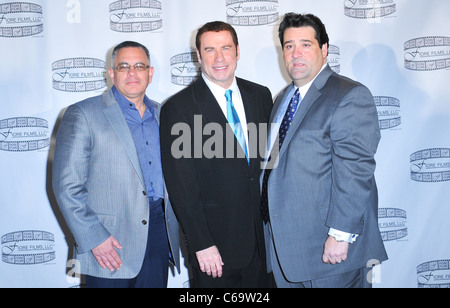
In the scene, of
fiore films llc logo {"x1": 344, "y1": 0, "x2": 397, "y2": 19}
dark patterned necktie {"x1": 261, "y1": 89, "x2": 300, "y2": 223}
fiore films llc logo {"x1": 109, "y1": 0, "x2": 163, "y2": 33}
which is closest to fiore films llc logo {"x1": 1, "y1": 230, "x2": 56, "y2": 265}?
fiore films llc logo {"x1": 109, "y1": 0, "x2": 163, "y2": 33}

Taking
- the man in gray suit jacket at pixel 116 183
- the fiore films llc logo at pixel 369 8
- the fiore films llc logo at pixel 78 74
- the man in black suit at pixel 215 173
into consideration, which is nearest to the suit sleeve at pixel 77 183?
the man in gray suit jacket at pixel 116 183

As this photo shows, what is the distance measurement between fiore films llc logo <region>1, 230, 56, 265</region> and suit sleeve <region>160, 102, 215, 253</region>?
1.48 metres

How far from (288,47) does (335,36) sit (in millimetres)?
1042

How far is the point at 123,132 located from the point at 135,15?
1208mm

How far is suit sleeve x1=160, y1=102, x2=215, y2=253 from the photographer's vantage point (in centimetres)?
201

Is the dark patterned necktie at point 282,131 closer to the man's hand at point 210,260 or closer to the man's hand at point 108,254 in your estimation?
the man's hand at point 210,260

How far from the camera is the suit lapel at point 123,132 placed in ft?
6.95

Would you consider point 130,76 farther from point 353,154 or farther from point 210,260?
point 353,154

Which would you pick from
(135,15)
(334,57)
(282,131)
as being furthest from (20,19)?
(334,57)

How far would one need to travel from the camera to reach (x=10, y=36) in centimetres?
293

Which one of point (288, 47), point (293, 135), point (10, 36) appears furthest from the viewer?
point (10, 36)

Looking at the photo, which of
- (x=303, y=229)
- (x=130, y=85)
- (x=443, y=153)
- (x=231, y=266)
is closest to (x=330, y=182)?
(x=303, y=229)

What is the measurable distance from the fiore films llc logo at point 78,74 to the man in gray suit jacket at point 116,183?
31.8 inches

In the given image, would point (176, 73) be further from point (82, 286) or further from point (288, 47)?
point (82, 286)
